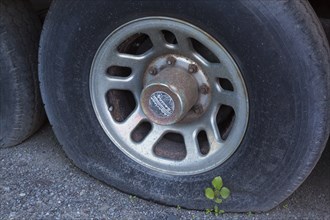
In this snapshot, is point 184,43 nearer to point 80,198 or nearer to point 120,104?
point 120,104

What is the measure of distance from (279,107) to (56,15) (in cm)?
102

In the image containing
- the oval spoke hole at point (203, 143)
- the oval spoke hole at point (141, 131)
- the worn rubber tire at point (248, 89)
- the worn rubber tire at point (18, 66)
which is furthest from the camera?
the worn rubber tire at point (18, 66)

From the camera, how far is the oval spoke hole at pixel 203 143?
97.2 inches

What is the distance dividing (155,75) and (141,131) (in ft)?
1.11

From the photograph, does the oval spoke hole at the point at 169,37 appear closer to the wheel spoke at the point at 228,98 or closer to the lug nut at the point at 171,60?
the lug nut at the point at 171,60

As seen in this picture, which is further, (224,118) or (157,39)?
(224,118)

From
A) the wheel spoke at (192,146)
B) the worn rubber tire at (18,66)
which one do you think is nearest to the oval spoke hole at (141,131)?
the wheel spoke at (192,146)

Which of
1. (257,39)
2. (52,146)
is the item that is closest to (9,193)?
(52,146)

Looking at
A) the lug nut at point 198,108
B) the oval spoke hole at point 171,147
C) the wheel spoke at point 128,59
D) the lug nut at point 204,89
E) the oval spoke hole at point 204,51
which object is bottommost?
the oval spoke hole at point 171,147

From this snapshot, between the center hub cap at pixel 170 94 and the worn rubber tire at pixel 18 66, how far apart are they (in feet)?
2.35

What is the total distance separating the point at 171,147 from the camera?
2.58 m

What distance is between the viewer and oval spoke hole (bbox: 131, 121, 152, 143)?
2.58 metres

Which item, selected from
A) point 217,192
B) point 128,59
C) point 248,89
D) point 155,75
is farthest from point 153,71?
point 217,192

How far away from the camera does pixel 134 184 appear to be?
8.44 ft
